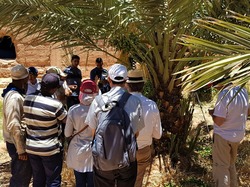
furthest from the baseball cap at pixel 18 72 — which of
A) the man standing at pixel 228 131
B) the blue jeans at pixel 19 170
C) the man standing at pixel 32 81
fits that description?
the man standing at pixel 228 131

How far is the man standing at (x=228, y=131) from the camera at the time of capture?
4.17 meters

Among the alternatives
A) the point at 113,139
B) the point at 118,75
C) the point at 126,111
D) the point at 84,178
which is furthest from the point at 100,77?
the point at 113,139

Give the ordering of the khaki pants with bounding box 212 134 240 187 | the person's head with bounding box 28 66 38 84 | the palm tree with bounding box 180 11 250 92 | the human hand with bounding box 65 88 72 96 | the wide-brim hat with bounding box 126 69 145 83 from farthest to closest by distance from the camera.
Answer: the human hand with bounding box 65 88 72 96 < the person's head with bounding box 28 66 38 84 < the khaki pants with bounding box 212 134 240 187 < the wide-brim hat with bounding box 126 69 145 83 < the palm tree with bounding box 180 11 250 92

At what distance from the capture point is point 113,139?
10.5 feet

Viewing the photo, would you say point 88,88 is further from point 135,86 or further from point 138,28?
point 138,28

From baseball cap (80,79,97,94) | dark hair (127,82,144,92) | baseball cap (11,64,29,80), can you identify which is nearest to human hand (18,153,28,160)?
baseball cap (11,64,29,80)

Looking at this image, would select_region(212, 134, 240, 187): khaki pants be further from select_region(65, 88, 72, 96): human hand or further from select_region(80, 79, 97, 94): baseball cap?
select_region(65, 88, 72, 96): human hand

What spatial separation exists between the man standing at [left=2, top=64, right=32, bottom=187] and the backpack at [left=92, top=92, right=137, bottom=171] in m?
1.13

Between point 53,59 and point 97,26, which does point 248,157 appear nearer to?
point 97,26

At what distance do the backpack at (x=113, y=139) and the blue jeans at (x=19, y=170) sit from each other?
1.28 meters

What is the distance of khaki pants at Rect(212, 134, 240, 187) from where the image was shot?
4.41 meters

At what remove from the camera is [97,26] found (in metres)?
4.87

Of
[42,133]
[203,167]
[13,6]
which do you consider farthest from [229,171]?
[13,6]

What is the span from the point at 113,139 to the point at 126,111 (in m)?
0.31
